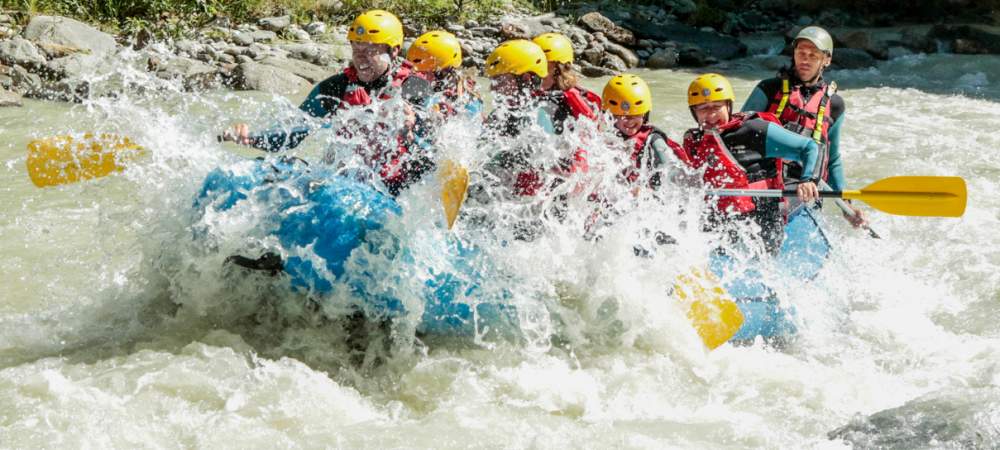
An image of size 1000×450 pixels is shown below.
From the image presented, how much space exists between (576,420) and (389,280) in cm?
90

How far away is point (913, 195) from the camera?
4.82 m

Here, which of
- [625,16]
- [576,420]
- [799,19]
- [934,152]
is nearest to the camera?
[576,420]

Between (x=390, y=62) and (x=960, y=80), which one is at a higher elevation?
(x=390, y=62)

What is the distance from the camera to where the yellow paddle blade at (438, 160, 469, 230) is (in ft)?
12.7

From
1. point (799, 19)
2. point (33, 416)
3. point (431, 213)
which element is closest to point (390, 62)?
point (431, 213)

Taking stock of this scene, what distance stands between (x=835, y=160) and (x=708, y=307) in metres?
1.73

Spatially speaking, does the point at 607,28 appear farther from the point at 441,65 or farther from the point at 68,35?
the point at 441,65

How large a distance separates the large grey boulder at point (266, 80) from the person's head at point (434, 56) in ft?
15.9

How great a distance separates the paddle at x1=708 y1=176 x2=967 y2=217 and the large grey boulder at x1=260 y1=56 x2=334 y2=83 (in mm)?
6424

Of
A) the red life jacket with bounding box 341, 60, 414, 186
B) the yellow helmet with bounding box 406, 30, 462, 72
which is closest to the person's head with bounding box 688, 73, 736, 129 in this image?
the yellow helmet with bounding box 406, 30, 462, 72

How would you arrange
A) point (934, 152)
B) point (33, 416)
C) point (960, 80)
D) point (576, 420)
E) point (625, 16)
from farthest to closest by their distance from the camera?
point (625, 16), point (960, 80), point (934, 152), point (576, 420), point (33, 416)

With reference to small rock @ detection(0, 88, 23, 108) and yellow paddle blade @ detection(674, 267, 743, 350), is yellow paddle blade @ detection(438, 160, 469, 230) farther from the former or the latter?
small rock @ detection(0, 88, 23, 108)

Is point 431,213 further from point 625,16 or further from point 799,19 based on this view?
point 799,19

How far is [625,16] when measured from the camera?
46.3ft
